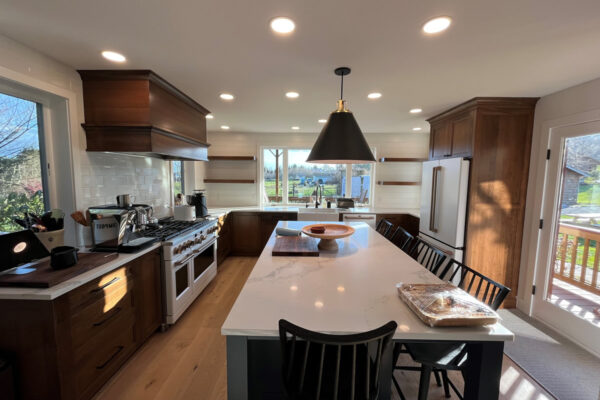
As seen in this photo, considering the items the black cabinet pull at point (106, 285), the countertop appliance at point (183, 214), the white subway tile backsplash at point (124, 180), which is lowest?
the black cabinet pull at point (106, 285)

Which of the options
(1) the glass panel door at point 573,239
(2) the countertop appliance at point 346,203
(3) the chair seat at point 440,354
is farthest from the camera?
(2) the countertop appliance at point 346,203

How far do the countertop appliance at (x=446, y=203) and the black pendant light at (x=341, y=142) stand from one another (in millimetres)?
1432

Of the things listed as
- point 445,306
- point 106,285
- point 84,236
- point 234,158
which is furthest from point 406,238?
point 234,158

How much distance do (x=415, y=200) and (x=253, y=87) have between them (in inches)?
148

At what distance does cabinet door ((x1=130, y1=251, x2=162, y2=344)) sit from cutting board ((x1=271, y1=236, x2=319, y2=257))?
3.59ft

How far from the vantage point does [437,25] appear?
1.38m

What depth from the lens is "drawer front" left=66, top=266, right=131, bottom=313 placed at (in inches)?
54.8

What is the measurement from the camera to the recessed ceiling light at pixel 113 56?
5.72ft

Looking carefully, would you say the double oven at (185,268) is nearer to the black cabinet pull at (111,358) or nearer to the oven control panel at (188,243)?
the oven control panel at (188,243)

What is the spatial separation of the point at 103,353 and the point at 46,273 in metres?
0.66

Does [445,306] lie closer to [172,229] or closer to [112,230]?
[112,230]

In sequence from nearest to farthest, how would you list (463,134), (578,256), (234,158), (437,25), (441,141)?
(437,25), (578,256), (463,134), (441,141), (234,158)

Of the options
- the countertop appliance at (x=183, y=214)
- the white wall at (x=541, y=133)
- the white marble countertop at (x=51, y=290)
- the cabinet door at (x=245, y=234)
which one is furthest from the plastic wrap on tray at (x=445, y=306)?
the cabinet door at (x=245, y=234)

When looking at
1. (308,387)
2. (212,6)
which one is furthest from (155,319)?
(212,6)
